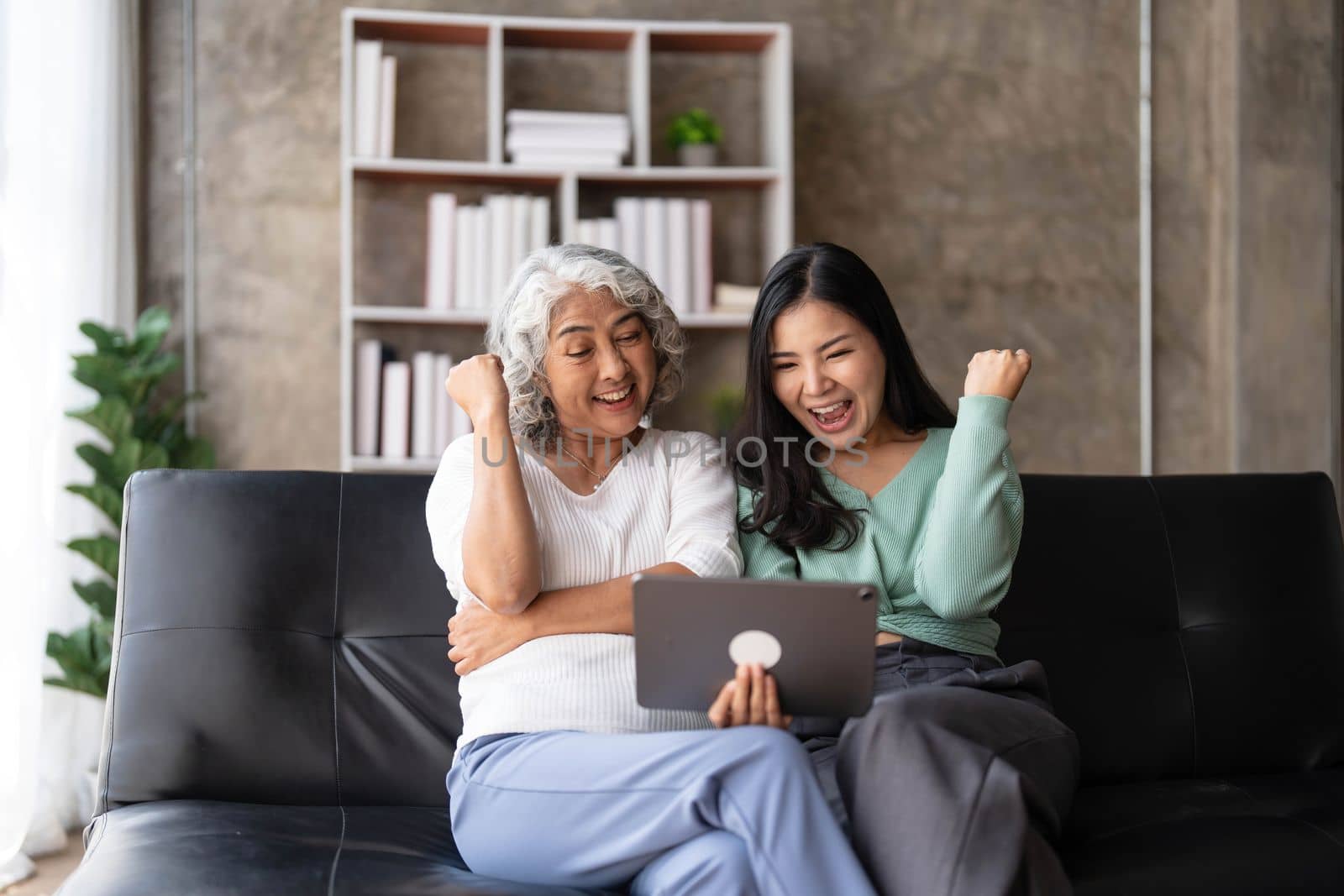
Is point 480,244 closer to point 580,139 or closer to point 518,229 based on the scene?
point 518,229

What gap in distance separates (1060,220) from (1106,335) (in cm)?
41

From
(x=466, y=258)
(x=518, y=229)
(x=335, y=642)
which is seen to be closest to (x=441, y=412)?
(x=466, y=258)

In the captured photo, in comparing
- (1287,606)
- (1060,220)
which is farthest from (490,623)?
(1060,220)

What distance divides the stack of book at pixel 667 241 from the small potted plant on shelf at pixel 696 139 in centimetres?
16

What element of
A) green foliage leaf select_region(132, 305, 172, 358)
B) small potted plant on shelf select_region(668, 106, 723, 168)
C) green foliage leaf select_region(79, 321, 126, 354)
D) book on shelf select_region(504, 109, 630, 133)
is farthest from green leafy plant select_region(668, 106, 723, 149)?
green foliage leaf select_region(79, 321, 126, 354)

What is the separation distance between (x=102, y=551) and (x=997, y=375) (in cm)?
228

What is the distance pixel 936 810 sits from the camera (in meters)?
1.35

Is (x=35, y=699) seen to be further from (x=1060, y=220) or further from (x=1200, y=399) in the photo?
(x=1200, y=399)

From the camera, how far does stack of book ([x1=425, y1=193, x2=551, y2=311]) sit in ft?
11.3

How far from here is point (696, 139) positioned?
357 cm

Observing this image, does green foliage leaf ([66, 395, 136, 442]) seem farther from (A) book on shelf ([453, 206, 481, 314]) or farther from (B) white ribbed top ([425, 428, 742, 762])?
(B) white ribbed top ([425, 428, 742, 762])

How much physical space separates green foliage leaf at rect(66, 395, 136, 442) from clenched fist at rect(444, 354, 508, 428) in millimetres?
1588

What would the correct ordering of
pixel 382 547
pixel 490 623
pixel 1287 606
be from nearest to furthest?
pixel 490 623
pixel 382 547
pixel 1287 606

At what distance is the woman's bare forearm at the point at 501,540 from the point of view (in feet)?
5.60
